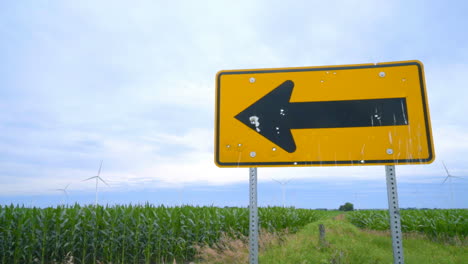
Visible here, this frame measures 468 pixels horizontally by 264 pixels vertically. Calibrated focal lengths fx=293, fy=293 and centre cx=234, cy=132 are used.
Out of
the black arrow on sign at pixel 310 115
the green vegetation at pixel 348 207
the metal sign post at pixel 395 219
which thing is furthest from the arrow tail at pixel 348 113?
the green vegetation at pixel 348 207

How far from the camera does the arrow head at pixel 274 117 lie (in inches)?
147

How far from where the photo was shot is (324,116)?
379 centimetres

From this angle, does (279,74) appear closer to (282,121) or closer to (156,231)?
(282,121)

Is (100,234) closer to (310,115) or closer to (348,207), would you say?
(310,115)

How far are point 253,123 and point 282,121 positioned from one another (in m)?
0.38

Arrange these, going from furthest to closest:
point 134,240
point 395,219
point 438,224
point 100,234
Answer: point 438,224, point 134,240, point 100,234, point 395,219

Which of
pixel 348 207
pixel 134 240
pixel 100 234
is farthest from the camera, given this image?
pixel 348 207

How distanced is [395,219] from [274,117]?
6.20 ft

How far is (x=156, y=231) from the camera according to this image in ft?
33.2

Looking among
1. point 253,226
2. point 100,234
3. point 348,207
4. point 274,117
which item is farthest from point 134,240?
point 348,207

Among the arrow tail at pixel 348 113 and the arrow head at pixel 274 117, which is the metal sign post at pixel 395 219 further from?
the arrow head at pixel 274 117

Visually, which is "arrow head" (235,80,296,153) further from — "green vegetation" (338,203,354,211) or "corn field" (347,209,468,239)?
"green vegetation" (338,203,354,211)

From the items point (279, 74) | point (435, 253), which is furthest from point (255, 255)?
point (435, 253)

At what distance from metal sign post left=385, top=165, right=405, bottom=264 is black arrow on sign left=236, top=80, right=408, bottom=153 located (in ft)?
2.45
